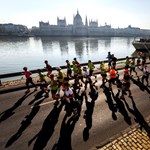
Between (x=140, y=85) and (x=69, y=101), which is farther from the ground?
(x=69, y=101)

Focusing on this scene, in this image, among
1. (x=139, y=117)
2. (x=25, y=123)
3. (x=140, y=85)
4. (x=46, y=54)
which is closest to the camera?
(x=25, y=123)

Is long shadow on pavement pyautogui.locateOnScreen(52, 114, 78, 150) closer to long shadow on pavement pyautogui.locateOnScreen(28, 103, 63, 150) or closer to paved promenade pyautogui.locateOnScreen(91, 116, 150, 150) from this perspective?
long shadow on pavement pyautogui.locateOnScreen(28, 103, 63, 150)

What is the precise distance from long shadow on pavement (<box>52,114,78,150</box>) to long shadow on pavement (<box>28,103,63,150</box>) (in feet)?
1.62

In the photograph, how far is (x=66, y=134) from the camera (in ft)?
26.0

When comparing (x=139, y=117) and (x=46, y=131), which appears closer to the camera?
(x=46, y=131)

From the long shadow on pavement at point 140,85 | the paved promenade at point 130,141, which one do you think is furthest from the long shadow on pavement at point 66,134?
the long shadow on pavement at point 140,85

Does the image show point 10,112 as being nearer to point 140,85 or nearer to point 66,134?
point 66,134

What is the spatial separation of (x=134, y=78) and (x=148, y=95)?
452cm

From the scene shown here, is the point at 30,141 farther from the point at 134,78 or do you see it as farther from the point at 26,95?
the point at 134,78

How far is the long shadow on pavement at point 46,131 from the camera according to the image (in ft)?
23.9

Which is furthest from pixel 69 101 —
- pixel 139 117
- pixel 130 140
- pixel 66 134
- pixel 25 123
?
pixel 139 117

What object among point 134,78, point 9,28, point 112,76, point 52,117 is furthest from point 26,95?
point 9,28

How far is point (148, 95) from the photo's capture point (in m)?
12.5

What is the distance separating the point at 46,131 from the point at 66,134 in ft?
3.31
